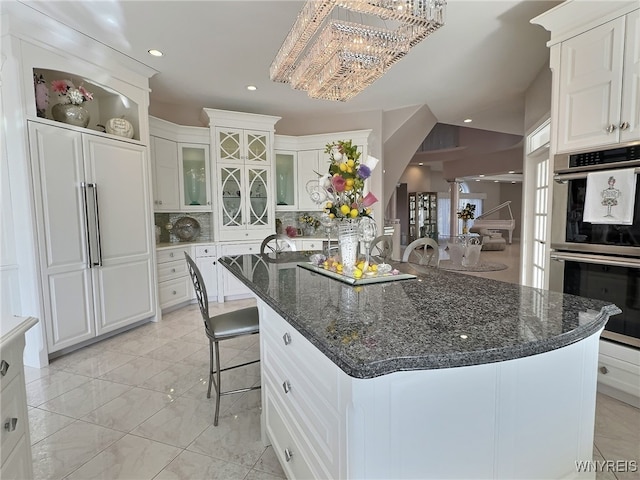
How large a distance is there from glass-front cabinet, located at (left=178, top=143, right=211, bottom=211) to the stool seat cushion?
9.23 feet

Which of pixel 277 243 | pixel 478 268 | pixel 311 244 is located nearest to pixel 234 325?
pixel 277 243

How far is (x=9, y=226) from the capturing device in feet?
8.45

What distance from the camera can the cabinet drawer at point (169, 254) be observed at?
154 inches

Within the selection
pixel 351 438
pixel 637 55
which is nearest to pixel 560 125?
pixel 637 55

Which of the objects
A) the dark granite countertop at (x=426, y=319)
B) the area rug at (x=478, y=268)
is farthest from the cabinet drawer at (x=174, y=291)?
the area rug at (x=478, y=268)

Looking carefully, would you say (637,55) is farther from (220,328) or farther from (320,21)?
(220,328)

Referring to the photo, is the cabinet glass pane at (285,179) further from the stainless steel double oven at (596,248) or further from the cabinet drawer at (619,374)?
the cabinet drawer at (619,374)

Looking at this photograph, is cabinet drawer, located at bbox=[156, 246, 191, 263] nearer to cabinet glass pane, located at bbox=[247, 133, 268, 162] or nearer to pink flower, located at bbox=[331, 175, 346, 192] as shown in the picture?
cabinet glass pane, located at bbox=[247, 133, 268, 162]

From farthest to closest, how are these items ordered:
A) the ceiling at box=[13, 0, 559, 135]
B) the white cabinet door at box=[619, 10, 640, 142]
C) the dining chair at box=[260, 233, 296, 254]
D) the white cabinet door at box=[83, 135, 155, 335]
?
1. the white cabinet door at box=[83, 135, 155, 335]
2. the dining chair at box=[260, 233, 296, 254]
3. the ceiling at box=[13, 0, 559, 135]
4. the white cabinet door at box=[619, 10, 640, 142]

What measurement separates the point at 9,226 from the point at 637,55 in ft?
14.6

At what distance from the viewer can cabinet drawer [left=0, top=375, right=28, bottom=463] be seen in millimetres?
957

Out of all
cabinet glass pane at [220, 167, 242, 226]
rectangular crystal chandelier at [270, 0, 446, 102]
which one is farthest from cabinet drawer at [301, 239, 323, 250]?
rectangular crystal chandelier at [270, 0, 446, 102]

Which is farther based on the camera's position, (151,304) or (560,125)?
(151,304)

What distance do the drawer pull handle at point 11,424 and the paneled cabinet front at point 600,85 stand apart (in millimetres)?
3143
